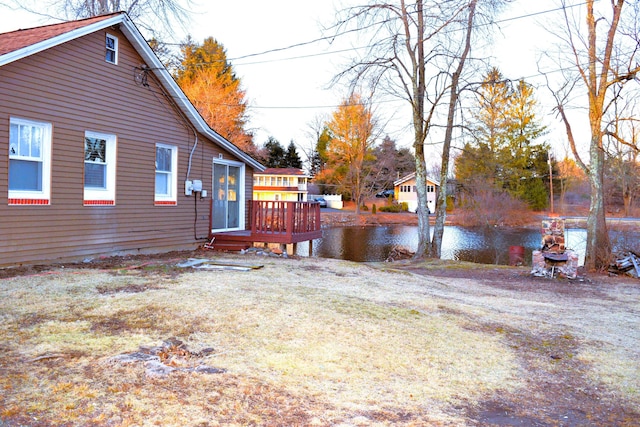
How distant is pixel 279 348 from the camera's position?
15.1 ft

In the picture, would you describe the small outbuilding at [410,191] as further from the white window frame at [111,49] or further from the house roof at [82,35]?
the white window frame at [111,49]

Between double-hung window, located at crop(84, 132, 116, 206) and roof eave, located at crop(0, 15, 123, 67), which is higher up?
roof eave, located at crop(0, 15, 123, 67)

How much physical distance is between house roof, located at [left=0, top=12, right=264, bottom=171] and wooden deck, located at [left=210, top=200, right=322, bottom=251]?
230 centimetres

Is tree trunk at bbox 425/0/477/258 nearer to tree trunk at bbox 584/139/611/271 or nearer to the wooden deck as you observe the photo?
tree trunk at bbox 584/139/611/271

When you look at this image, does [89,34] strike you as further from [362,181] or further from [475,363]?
[362,181]

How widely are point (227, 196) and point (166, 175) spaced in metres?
2.43

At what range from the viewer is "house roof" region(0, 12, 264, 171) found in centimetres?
807

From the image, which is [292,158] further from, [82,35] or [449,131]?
[82,35]

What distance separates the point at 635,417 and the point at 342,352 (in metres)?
2.31

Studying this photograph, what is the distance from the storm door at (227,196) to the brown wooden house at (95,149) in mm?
330

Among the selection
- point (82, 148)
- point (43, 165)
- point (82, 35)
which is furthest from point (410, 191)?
point (43, 165)

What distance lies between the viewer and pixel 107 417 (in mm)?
3092

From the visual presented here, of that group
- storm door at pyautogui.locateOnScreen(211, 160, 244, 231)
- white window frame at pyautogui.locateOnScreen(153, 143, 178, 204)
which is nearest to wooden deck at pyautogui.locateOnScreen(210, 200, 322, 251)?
storm door at pyautogui.locateOnScreen(211, 160, 244, 231)

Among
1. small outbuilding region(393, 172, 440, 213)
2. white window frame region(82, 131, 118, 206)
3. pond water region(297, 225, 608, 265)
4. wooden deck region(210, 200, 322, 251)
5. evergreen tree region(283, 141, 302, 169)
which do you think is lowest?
pond water region(297, 225, 608, 265)
